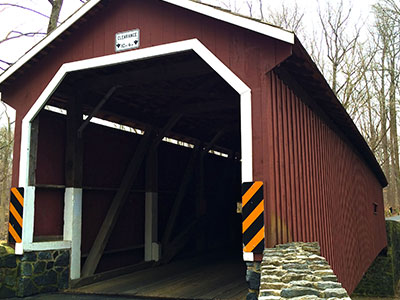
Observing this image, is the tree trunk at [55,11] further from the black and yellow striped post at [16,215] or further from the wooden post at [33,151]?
the black and yellow striped post at [16,215]

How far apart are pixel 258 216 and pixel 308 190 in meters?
2.03

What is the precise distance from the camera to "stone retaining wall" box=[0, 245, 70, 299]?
562 centimetres

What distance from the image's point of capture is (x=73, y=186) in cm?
653

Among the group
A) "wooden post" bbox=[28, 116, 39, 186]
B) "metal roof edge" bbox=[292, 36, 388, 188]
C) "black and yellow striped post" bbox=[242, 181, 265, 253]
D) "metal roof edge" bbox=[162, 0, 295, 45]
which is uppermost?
"metal roof edge" bbox=[162, 0, 295, 45]

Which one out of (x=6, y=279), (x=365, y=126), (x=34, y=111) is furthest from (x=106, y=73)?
(x=365, y=126)

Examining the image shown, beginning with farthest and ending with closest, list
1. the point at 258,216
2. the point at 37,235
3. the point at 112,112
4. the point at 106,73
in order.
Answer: the point at 112,112, the point at 106,73, the point at 37,235, the point at 258,216

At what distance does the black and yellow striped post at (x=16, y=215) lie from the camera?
580 centimetres

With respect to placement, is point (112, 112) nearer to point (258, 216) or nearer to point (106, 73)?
point (106, 73)

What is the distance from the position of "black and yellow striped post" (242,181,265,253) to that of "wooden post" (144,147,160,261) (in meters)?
4.53

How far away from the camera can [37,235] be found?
20.3ft

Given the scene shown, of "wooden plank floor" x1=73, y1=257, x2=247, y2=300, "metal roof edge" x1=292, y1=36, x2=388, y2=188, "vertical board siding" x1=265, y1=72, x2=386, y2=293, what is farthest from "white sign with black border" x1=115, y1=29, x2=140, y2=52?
"wooden plank floor" x1=73, y1=257, x2=247, y2=300

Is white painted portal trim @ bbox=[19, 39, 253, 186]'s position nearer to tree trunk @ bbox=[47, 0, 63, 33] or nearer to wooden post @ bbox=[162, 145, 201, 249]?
wooden post @ bbox=[162, 145, 201, 249]

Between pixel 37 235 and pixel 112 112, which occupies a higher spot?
pixel 112 112

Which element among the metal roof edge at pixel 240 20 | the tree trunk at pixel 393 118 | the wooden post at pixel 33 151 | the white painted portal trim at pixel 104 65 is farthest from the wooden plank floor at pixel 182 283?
the tree trunk at pixel 393 118
